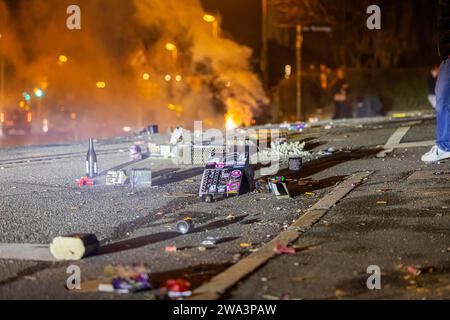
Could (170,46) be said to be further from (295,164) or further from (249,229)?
(249,229)

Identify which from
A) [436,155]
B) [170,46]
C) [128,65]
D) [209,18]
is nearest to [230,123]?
[209,18]

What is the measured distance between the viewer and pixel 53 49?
34562mm

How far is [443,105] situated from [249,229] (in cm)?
524

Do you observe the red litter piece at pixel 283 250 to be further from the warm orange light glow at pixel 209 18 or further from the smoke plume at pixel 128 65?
the warm orange light glow at pixel 209 18

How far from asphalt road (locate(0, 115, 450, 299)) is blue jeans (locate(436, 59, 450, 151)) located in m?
0.49

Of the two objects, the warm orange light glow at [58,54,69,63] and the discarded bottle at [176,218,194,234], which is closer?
the discarded bottle at [176,218,194,234]

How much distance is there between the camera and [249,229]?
7.67 m

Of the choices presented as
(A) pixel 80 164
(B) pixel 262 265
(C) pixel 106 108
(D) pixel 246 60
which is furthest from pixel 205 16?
(B) pixel 262 265

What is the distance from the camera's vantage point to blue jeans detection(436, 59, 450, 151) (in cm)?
1119

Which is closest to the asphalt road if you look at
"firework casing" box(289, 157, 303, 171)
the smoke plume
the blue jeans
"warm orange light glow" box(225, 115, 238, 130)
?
"firework casing" box(289, 157, 303, 171)

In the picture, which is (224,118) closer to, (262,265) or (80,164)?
(80,164)

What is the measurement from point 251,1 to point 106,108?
10065mm

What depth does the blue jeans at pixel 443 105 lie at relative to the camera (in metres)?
11.2

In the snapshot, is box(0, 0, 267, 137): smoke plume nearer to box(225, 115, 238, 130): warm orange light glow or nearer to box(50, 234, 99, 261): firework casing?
box(225, 115, 238, 130): warm orange light glow
